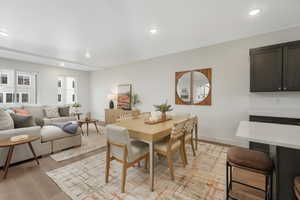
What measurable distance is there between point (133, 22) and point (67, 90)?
5.26 m

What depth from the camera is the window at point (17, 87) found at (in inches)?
175

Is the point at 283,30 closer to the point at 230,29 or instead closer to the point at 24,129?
the point at 230,29

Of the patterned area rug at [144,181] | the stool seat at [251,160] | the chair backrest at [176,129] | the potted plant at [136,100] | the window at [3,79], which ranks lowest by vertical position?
the patterned area rug at [144,181]

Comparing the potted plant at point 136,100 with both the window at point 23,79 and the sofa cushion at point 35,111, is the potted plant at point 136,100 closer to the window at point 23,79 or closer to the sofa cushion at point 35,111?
the sofa cushion at point 35,111

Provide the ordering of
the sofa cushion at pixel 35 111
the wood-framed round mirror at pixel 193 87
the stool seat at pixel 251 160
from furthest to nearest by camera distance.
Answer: the sofa cushion at pixel 35 111, the wood-framed round mirror at pixel 193 87, the stool seat at pixel 251 160

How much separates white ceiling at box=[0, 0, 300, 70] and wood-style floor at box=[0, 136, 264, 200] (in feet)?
8.46

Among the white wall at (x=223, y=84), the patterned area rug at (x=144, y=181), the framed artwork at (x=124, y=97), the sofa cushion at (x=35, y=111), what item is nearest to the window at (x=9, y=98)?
the sofa cushion at (x=35, y=111)

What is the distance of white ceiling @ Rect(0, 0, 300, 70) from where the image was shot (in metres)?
1.89

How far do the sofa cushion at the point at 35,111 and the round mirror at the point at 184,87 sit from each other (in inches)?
182

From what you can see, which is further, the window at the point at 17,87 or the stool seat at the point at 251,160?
the window at the point at 17,87

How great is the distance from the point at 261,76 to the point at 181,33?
1843 millimetres

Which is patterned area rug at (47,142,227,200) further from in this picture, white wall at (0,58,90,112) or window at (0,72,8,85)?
window at (0,72,8,85)

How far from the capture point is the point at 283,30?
2.62m

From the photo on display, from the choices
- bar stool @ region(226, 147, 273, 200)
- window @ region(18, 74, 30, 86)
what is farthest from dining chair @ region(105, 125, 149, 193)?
window @ region(18, 74, 30, 86)
